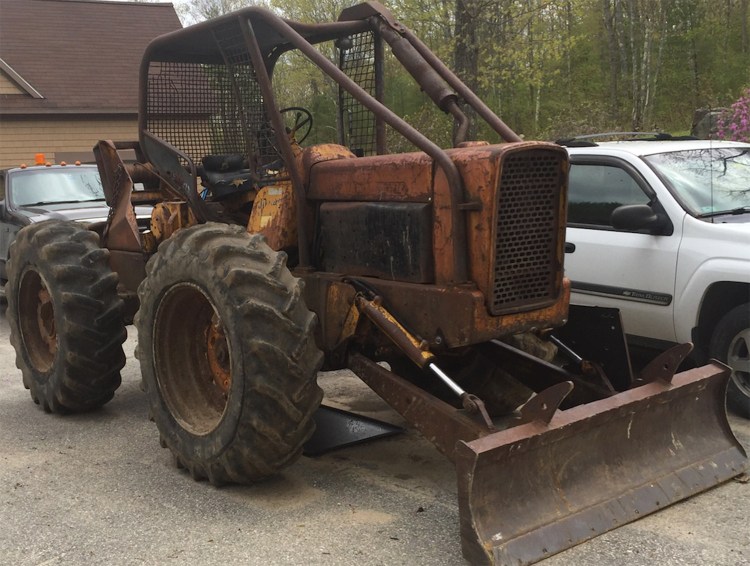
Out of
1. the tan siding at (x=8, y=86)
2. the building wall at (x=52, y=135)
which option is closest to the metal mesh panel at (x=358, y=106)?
the building wall at (x=52, y=135)

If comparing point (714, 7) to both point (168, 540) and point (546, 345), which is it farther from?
point (168, 540)

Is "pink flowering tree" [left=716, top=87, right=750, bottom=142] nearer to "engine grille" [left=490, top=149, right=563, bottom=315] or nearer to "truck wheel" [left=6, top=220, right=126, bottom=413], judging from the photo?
"engine grille" [left=490, top=149, right=563, bottom=315]

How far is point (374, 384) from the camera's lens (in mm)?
4496

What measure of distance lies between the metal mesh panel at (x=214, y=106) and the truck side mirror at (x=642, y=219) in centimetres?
250

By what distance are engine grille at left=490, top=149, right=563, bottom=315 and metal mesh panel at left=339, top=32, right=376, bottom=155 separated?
167 cm

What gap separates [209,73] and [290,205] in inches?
56.0

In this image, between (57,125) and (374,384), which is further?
(57,125)

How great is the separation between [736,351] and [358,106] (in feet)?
9.64

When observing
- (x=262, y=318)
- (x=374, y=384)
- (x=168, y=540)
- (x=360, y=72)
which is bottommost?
(x=168, y=540)

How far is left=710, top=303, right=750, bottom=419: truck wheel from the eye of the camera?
5379 mm

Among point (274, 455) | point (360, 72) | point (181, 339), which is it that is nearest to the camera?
point (274, 455)

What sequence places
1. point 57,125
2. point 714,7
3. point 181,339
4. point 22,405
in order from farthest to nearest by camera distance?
1. point 714,7
2. point 57,125
3. point 22,405
4. point 181,339

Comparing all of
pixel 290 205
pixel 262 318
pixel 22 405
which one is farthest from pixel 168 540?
pixel 22 405

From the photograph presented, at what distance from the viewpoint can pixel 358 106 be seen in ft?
17.7
